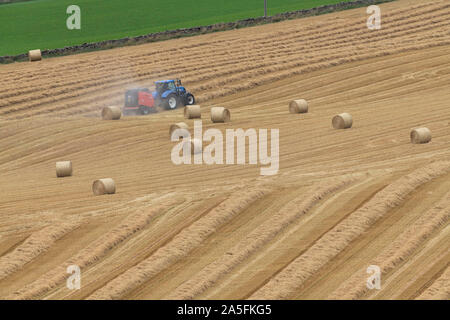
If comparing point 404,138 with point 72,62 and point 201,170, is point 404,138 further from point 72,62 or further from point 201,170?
point 72,62

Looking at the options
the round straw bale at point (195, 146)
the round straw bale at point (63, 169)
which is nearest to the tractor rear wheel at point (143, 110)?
the round straw bale at point (195, 146)

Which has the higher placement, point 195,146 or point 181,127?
point 181,127

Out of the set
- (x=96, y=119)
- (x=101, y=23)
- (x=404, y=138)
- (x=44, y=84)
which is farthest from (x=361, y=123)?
(x=101, y=23)

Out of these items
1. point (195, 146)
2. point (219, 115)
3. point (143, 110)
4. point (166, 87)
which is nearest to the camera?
point (195, 146)

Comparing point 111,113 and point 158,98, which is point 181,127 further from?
point 158,98

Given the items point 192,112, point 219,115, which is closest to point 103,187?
point 219,115

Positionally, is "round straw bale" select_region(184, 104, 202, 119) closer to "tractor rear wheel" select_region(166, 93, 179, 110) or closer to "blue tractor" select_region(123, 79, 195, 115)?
"blue tractor" select_region(123, 79, 195, 115)

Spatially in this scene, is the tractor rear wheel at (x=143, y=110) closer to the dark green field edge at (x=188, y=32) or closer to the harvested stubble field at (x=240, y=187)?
the harvested stubble field at (x=240, y=187)
